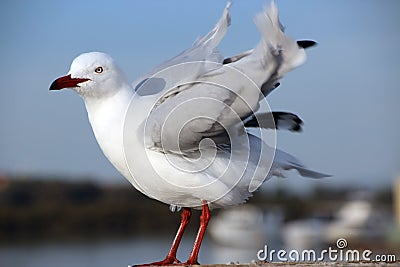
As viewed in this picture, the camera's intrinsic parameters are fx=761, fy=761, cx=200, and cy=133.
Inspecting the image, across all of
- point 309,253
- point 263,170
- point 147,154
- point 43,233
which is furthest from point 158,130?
point 43,233

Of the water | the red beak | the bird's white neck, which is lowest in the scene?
the bird's white neck

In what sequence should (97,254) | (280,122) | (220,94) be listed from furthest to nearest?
(97,254) < (280,122) < (220,94)

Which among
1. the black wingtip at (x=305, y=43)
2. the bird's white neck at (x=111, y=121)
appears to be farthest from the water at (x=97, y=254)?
the black wingtip at (x=305, y=43)

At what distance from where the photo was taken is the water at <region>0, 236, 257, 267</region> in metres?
→ 22.8

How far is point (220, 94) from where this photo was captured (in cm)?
421

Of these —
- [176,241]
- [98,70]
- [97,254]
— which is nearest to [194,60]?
[98,70]

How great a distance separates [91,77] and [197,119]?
2.24ft

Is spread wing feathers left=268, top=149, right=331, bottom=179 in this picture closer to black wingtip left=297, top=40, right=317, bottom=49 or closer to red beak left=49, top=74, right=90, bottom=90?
black wingtip left=297, top=40, right=317, bottom=49

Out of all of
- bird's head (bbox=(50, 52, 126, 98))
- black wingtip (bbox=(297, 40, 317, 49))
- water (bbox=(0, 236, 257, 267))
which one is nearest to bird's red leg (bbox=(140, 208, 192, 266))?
bird's head (bbox=(50, 52, 126, 98))

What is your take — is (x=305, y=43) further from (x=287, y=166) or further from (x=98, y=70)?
(x=98, y=70)

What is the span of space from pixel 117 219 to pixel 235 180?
28.6 metres

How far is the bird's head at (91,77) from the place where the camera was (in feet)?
14.5

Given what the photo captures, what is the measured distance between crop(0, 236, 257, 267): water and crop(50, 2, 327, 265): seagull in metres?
15.3

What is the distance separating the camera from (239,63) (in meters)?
4.17
